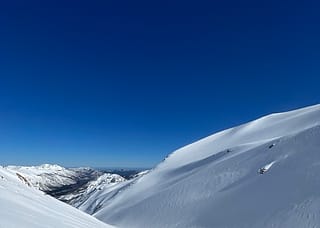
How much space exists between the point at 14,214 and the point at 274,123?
3046 inches

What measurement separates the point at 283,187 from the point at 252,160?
40.7 feet

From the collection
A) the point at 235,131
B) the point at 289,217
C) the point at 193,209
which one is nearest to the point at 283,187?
the point at 289,217

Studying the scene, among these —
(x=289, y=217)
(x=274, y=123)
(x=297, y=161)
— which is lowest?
(x=289, y=217)

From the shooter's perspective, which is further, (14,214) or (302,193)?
(302,193)

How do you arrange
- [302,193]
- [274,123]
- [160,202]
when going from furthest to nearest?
[274,123] → [160,202] → [302,193]

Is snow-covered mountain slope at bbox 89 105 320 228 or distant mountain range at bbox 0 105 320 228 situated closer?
distant mountain range at bbox 0 105 320 228

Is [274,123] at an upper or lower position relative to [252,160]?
upper

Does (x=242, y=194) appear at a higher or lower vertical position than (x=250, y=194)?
higher

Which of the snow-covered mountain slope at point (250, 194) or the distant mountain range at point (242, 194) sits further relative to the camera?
the snow-covered mountain slope at point (250, 194)

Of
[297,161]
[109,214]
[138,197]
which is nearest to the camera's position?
[297,161]

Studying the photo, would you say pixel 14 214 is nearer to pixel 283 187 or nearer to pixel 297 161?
pixel 283 187

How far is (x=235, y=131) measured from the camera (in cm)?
9319

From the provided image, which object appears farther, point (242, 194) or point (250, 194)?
point (242, 194)

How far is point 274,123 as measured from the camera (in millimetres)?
81688
